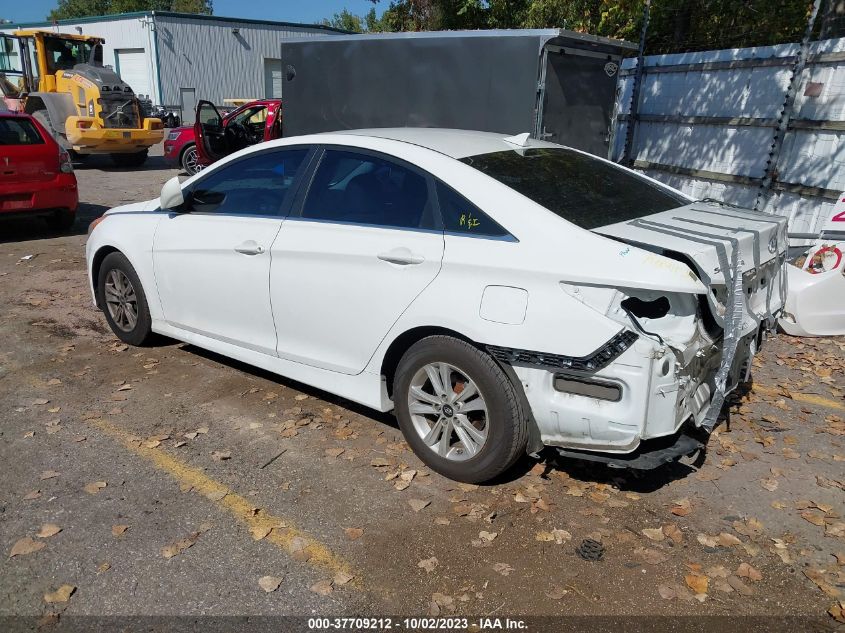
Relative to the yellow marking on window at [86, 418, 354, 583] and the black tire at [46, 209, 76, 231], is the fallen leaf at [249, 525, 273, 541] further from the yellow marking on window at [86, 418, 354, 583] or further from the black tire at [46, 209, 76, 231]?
the black tire at [46, 209, 76, 231]

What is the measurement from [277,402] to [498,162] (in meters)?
2.13

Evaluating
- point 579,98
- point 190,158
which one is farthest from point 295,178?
point 190,158

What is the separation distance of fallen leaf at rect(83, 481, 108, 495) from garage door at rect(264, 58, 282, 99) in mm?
33994

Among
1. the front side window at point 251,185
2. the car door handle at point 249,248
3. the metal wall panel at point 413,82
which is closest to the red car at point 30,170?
the metal wall panel at point 413,82

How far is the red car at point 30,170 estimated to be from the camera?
8.48m

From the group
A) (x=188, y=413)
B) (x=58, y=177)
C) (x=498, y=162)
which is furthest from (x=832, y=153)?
(x=58, y=177)

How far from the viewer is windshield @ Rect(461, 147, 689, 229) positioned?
3.48 m

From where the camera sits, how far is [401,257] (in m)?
3.54

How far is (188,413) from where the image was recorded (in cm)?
441

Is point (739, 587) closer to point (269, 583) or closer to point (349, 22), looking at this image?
point (269, 583)

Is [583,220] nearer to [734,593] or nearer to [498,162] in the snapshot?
[498,162]

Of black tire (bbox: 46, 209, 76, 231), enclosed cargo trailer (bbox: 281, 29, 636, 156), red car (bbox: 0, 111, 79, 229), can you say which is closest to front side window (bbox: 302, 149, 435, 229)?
enclosed cargo trailer (bbox: 281, 29, 636, 156)

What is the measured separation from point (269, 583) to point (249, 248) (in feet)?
→ 6.81

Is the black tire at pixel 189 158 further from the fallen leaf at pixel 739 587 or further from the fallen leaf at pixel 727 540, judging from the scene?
the fallen leaf at pixel 739 587
